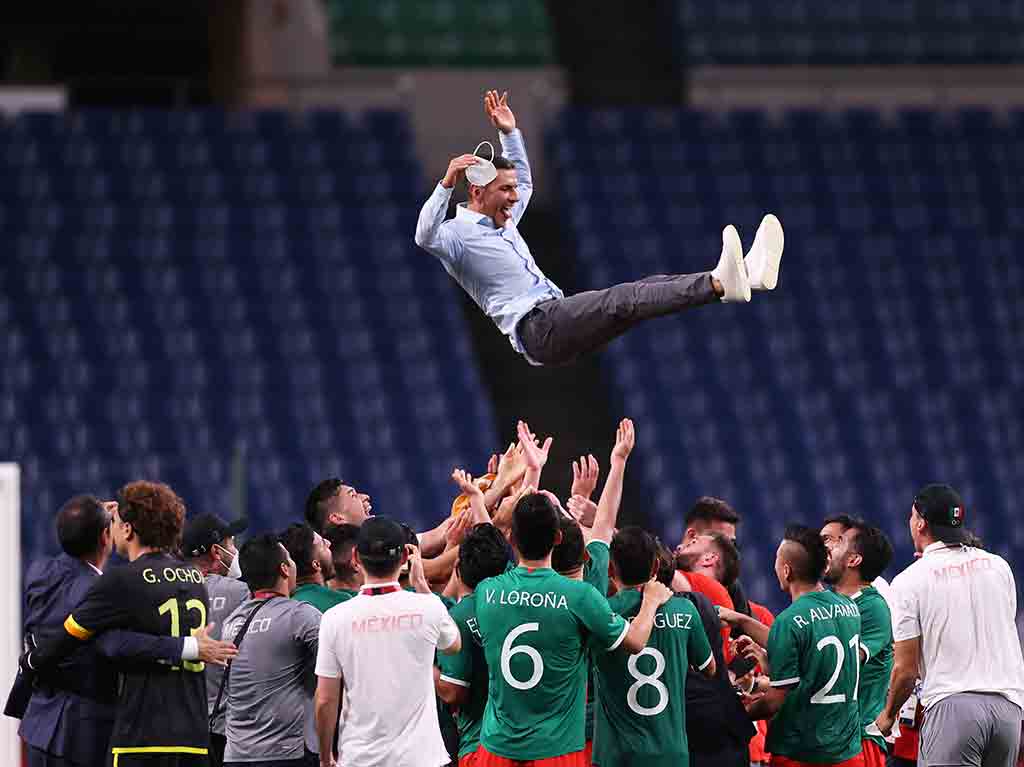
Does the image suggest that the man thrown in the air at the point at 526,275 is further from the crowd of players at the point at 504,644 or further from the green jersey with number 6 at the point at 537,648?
the green jersey with number 6 at the point at 537,648

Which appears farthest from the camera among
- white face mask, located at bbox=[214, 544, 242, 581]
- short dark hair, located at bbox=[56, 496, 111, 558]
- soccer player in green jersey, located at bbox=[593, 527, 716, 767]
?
white face mask, located at bbox=[214, 544, 242, 581]

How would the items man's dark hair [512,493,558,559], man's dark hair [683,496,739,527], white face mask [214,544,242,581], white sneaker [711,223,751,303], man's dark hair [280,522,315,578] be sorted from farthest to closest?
man's dark hair [683,496,739,527] → white face mask [214,544,242,581] → white sneaker [711,223,751,303] → man's dark hair [280,522,315,578] → man's dark hair [512,493,558,559]

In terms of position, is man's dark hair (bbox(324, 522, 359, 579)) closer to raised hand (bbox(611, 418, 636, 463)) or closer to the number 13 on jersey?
the number 13 on jersey

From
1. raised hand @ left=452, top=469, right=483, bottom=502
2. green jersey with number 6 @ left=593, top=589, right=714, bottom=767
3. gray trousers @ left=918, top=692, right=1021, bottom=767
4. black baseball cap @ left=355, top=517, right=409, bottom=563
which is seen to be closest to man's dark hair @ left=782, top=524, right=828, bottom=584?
green jersey with number 6 @ left=593, top=589, right=714, bottom=767

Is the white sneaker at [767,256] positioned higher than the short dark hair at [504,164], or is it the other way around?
the short dark hair at [504,164]

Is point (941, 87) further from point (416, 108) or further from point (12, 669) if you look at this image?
point (12, 669)

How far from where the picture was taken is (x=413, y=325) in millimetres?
16156

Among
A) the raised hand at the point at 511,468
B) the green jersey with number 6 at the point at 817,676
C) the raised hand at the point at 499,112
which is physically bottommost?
the green jersey with number 6 at the point at 817,676

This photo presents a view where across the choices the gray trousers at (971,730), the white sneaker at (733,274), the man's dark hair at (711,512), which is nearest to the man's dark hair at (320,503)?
the man's dark hair at (711,512)

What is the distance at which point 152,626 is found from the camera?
20.0ft

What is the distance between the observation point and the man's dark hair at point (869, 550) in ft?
22.7

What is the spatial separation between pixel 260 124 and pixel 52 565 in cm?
1142

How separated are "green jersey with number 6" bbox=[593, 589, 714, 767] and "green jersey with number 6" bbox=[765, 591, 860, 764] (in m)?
0.41

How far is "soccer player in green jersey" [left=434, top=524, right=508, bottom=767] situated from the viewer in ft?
20.7
